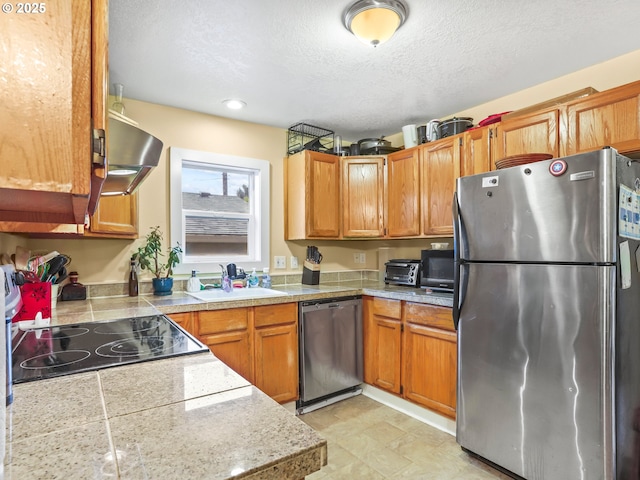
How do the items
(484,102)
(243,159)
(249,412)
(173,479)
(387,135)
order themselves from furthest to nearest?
(387,135)
(243,159)
(484,102)
(249,412)
(173,479)

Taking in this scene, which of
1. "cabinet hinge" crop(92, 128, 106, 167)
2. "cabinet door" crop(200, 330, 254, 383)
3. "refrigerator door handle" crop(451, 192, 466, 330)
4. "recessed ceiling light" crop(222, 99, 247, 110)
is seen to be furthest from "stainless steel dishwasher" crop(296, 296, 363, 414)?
"cabinet hinge" crop(92, 128, 106, 167)

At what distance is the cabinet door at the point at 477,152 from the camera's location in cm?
240

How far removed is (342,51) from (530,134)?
1281mm

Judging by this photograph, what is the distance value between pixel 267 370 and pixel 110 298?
1194 mm

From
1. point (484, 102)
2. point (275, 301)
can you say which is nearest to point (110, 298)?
point (275, 301)

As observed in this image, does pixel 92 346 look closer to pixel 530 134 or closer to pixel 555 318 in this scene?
pixel 555 318

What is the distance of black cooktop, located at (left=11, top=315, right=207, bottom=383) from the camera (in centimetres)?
101

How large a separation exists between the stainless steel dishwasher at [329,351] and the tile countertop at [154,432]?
1768 millimetres

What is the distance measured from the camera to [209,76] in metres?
2.27

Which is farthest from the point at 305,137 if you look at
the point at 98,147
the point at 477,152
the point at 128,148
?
the point at 98,147

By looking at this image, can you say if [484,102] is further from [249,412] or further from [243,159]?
[249,412]

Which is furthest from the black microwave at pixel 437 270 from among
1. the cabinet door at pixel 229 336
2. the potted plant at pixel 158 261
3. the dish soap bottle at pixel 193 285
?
the potted plant at pixel 158 261

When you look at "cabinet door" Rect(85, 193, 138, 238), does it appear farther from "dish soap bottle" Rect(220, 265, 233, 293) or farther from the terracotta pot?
"dish soap bottle" Rect(220, 265, 233, 293)

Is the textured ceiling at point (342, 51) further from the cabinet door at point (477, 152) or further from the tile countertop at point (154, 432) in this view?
the tile countertop at point (154, 432)
